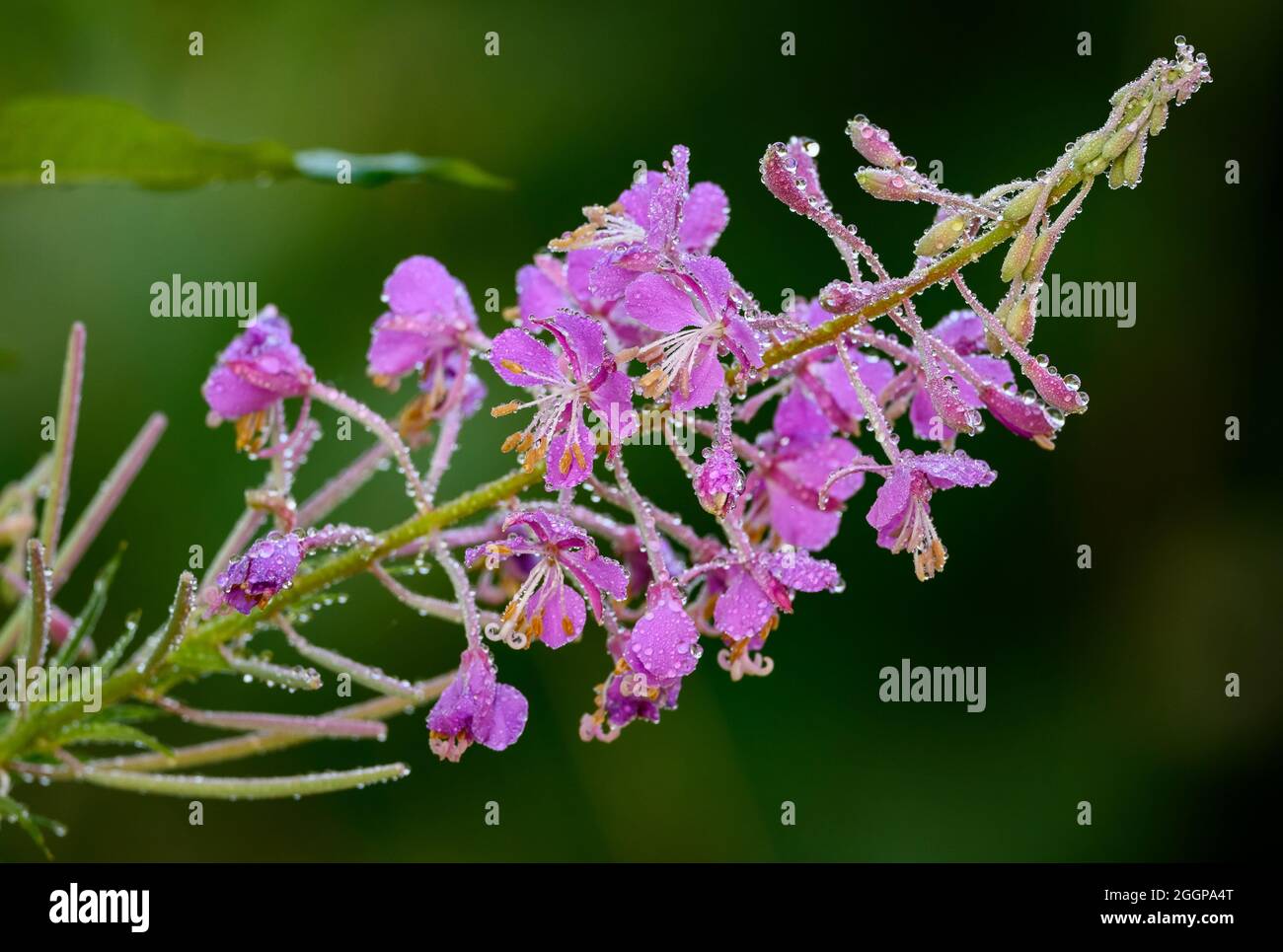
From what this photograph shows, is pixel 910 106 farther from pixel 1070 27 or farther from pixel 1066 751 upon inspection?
pixel 1066 751

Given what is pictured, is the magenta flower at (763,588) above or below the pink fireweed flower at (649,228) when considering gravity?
below

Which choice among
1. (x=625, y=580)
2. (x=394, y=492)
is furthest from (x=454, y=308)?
(x=394, y=492)

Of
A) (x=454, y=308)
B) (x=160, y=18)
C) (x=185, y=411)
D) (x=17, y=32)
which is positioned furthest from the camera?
(x=160, y=18)

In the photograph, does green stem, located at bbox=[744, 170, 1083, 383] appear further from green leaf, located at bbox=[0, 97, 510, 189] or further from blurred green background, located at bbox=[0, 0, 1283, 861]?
blurred green background, located at bbox=[0, 0, 1283, 861]

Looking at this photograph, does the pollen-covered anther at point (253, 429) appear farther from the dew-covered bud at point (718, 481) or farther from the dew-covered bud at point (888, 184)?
the dew-covered bud at point (888, 184)

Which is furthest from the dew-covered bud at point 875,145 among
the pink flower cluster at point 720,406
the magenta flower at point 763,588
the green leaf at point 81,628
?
the green leaf at point 81,628
